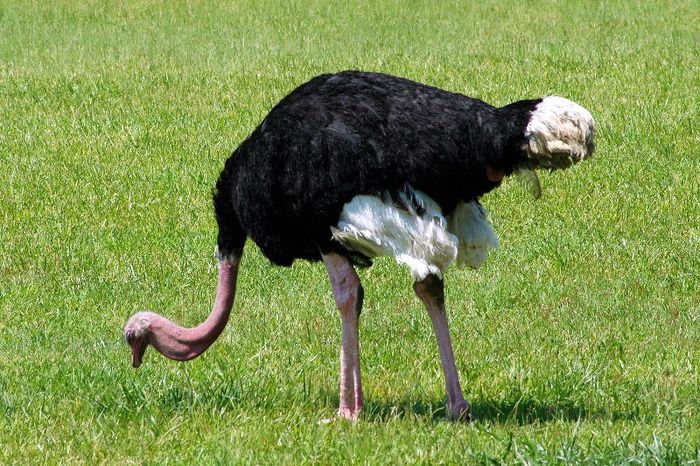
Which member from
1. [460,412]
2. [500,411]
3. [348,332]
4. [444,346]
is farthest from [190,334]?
[500,411]

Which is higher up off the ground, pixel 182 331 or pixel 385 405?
pixel 182 331

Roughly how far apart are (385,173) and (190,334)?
1.30 metres

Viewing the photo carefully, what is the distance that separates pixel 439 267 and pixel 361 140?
642 mm

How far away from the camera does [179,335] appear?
6531mm

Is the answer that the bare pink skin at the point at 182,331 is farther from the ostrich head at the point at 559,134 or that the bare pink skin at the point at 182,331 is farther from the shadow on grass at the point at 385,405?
the ostrich head at the point at 559,134

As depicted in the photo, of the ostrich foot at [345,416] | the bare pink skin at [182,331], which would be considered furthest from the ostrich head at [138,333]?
the ostrich foot at [345,416]

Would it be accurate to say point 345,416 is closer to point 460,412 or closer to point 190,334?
point 460,412

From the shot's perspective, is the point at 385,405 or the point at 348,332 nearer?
the point at 348,332

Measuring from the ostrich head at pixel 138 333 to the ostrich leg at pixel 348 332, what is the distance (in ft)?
3.15

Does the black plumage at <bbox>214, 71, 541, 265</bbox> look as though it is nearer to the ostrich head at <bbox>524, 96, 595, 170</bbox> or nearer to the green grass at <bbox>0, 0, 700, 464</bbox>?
the ostrich head at <bbox>524, 96, 595, 170</bbox>

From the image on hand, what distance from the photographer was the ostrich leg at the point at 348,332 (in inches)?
245

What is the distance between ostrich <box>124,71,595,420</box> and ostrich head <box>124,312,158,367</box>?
66 centimetres

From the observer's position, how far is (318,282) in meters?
9.02

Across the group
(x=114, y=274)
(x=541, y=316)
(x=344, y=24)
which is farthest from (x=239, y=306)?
A: (x=344, y=24)
